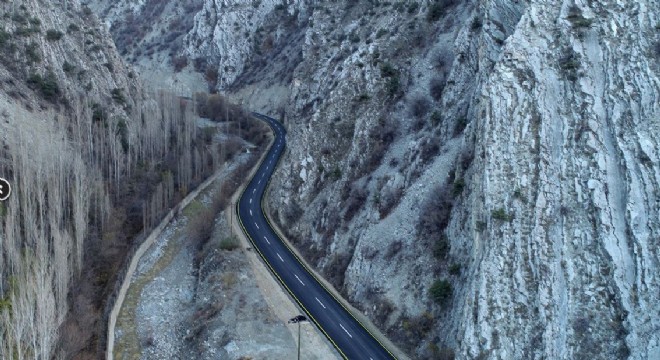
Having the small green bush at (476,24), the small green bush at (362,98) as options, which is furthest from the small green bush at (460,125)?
the small green bush at (362,98)

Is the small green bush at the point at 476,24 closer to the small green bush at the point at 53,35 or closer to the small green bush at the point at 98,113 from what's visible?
the small green bush at the point at 98,113

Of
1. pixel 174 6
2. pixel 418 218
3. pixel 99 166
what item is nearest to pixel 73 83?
pixel 99 166

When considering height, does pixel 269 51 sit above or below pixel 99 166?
above

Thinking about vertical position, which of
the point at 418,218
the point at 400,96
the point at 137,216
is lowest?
the point at 137,216

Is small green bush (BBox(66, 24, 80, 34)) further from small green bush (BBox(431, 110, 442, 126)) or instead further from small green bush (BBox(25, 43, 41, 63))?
small green bush (BBox(431, 110, 442, 126))

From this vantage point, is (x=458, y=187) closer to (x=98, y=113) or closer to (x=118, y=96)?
(x=98, y=113)

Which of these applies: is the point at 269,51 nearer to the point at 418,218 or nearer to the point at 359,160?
the point at 359,160

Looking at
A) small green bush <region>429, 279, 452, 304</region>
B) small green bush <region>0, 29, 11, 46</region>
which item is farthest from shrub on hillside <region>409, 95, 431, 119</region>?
small green bush <region>0, 29, 11, 46</region>

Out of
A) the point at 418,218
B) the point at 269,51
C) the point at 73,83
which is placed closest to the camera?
the point at 418,218
